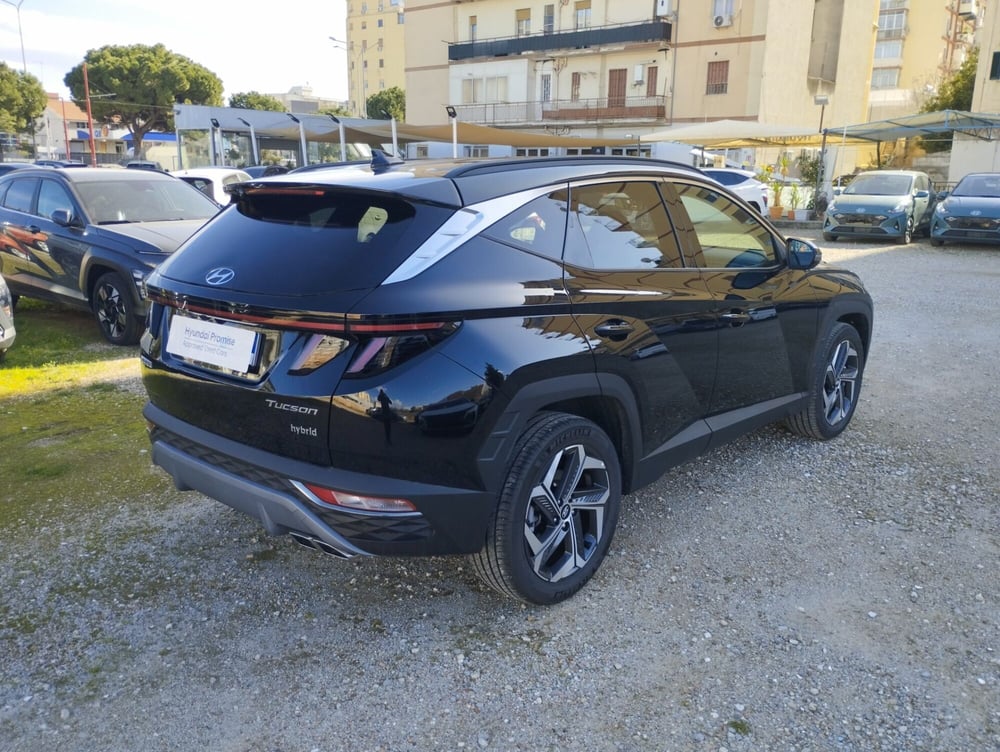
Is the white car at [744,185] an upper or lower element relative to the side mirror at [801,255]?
upper

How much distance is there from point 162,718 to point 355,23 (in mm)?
110065

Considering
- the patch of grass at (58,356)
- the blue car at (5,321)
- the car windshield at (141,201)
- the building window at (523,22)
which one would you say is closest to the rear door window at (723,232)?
the patch of grass at (58,356)

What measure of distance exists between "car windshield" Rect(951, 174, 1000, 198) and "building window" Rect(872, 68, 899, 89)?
58.9m

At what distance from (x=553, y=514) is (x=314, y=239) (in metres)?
1.35

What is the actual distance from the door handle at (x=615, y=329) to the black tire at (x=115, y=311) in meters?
5.53

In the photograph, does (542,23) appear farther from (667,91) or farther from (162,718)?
(162,718)

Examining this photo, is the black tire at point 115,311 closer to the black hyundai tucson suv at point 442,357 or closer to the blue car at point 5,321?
the blue car at point 5,321

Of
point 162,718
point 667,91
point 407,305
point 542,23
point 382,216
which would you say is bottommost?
point 162,718

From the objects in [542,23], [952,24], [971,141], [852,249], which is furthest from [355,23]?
[852,249]

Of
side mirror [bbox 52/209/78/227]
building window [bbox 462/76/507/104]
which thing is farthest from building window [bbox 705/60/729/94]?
side mirror [bbox 52/209/78/227]

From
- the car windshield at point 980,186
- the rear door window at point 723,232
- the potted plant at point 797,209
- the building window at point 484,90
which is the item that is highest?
the building window at point 484,90

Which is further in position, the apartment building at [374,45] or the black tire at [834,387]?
the apartment building at [374,45]

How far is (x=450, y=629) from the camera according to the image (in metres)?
3.03

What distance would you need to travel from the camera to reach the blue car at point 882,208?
54.7ft
